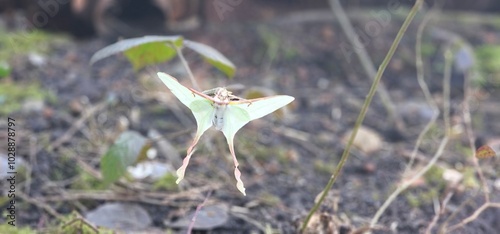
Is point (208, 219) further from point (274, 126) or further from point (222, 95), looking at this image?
point (274, 126)

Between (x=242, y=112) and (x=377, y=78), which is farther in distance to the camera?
(x=377, y=78)

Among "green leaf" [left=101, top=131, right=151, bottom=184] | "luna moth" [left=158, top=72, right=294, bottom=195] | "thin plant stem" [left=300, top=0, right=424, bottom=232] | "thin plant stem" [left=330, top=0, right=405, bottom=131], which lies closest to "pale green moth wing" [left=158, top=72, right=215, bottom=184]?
"luna moth" [left=158, top=72, right=294, bottom=195]

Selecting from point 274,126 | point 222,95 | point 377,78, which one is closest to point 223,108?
point 222,95

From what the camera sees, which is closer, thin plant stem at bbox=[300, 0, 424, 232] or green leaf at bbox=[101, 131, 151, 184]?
thin plant stem at bbox=[300, 0, 424, 232]

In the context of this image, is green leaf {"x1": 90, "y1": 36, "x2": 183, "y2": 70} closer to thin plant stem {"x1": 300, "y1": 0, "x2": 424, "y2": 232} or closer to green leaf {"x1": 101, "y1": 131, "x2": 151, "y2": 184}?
green leaf {"x1": 101, "y1": 131, "x2": 151, "y2": 184}

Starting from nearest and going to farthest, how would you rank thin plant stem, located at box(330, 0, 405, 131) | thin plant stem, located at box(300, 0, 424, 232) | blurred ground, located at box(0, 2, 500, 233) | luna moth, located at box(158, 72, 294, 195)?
1. luna moth, located at box(158, 72, 294, 195)
2. thin plant stem, located at box(300, 0, 424, 232)
3. blurred ground, located at box(0, 2, 500, 233)
4. thin plant stem, located at box(330, 0, 405, 131)

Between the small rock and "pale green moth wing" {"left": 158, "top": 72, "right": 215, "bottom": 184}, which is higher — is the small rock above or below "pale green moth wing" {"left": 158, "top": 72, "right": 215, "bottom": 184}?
below

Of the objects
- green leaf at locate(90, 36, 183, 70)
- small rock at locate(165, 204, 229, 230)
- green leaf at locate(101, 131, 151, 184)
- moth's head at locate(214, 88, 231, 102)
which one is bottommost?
small rock at locate(165, 204, 229, 230)

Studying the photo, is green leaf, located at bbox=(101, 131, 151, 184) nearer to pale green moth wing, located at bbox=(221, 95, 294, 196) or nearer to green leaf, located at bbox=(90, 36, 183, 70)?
green leaf, located at bbox=(90, 36, 183, 70)

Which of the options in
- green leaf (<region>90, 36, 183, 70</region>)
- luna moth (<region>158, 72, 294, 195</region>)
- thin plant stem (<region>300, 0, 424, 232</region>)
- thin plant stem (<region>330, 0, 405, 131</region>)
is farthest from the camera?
thin plant stem (<region>330, 0, 405, 131</region>)
